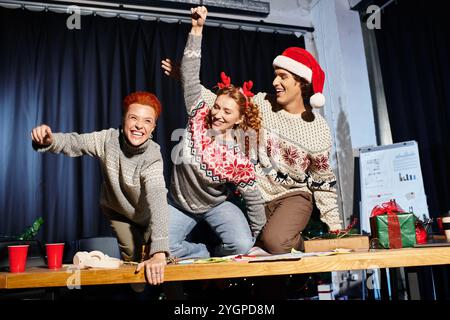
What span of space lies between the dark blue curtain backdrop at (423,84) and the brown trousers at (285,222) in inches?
63.5

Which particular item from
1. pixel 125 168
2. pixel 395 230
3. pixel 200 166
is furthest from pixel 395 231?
pixel 125 168

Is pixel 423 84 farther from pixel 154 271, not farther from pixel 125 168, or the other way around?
pixel 154 271

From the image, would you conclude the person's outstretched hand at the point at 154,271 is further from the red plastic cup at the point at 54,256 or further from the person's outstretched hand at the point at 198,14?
the person's outstretched hand at the point at 198,14

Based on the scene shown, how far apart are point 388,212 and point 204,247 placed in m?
0.99

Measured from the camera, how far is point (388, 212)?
177cm

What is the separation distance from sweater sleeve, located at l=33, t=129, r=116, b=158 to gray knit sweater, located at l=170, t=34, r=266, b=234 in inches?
16.2

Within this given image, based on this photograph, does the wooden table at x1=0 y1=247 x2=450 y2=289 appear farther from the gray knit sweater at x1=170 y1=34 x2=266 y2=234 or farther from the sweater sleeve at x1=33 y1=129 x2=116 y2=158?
the gray knit sweater at x1=170 y1=34 x2=266 y2=234

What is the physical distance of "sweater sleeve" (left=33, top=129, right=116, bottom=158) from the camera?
1749 mm

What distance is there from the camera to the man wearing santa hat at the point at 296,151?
2344mm

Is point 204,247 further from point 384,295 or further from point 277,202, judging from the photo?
point 384,295

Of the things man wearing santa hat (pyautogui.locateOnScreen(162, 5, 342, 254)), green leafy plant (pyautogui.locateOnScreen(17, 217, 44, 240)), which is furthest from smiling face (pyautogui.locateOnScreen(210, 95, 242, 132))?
green leafy plant (pyautogui.locateOnScreen(17, 217, 44, 240))

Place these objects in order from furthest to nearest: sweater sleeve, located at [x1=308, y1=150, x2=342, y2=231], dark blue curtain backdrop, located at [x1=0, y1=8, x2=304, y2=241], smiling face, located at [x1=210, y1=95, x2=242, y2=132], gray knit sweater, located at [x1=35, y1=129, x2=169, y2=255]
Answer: dark blue curtain backdrop, located at [x1=0, y1=8, x2=304, y2=241] < sweater sleeve, located at [x1=308, y1=150, x2=342, y2=231] < smiling face, located at [x1=210, y1=95, x2=242, y2=132] < gray knit sweater, located at [x1=35, y1=129, x2=169, y2=255]

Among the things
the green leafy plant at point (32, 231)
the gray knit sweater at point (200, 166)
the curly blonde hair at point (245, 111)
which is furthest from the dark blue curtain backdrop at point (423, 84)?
the green leafy plant at point (32, 231)
